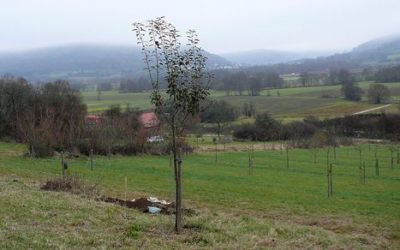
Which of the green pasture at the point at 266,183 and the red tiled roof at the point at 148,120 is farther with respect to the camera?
the red tiled roof at the point at 148,120

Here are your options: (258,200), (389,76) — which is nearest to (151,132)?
(258,200)

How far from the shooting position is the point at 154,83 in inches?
465

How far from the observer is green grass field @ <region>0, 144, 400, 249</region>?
11906 millimetres

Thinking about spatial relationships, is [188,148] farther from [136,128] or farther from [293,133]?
[293,133]

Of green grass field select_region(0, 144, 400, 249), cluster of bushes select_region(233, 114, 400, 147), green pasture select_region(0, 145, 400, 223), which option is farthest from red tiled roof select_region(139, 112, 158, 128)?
cluster of bushes select_region(233, 114, 400, 147)

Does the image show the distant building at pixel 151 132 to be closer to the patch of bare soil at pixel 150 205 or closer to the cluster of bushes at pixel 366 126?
the patch of bare soil at pixel 150 205

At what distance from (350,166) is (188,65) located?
4064 cm

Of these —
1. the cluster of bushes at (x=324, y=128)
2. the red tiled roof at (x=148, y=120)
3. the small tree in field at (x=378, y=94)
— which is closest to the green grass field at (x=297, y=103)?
the small tree in field at (x=378, y=94)

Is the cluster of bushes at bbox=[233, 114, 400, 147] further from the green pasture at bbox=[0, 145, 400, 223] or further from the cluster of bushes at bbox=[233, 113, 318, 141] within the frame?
the green pasture at bbox=[0, 145, 400, 223]

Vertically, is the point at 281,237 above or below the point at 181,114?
below

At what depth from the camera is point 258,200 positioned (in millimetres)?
23953

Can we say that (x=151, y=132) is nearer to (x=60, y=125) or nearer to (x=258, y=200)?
(x=60, y=125)

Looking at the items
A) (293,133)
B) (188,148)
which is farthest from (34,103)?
(293,133)

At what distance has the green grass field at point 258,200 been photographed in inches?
469
